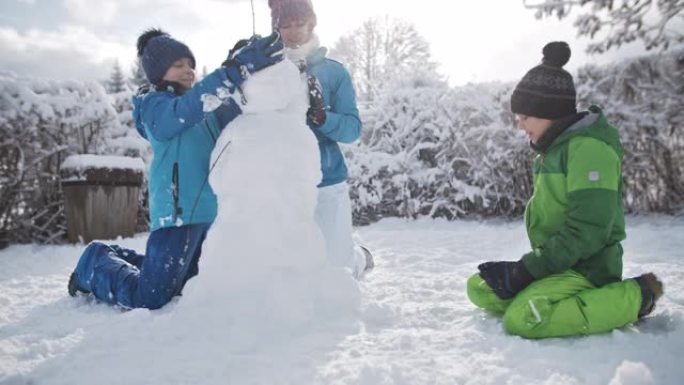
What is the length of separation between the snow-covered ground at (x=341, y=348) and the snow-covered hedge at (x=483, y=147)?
2.96 meters

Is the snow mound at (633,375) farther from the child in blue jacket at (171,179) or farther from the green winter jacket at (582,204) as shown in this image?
the child in blue jacket at (171,179)

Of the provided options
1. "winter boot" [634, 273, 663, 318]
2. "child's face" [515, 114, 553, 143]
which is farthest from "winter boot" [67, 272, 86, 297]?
"winter boot" [634, 273, 663, 318]

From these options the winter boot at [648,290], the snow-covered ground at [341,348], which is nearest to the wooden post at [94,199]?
the snow-covered ground at [341,348]

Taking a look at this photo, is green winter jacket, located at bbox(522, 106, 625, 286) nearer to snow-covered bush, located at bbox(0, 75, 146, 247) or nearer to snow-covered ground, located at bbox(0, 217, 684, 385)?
snow-covered ground, located at bbox(0, 217, 684, 385)

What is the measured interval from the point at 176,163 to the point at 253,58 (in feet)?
2.28

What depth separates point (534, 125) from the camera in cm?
215

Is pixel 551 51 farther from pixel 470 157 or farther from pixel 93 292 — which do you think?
pixel 470 157

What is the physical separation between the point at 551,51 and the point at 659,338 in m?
1.23

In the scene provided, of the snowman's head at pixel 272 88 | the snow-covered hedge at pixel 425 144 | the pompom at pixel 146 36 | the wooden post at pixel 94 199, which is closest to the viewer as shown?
the snowman's head at pixel 272 88

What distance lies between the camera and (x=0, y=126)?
16.1 feet

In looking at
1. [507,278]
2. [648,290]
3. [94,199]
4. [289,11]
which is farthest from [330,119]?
[94,199]

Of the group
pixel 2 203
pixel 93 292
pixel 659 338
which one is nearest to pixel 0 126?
pixel 2 203

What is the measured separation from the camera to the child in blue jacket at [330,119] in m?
2.86

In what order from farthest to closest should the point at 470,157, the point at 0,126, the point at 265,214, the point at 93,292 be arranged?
the point at 470,157, the point at 0,126, the point at 93,292, the point at 265,214
